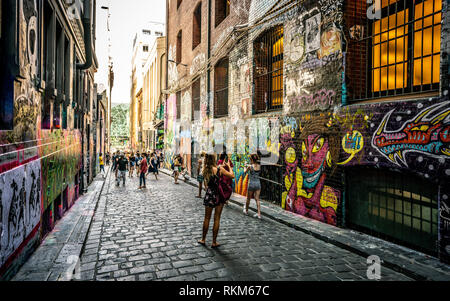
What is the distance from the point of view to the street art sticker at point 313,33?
733 cm

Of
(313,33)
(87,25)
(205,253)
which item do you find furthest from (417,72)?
(87,25)

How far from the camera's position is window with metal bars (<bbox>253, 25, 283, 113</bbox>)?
9.71m

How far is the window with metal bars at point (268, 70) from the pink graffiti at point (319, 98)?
184 cm

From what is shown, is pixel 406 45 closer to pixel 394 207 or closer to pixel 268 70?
pixel 394 207

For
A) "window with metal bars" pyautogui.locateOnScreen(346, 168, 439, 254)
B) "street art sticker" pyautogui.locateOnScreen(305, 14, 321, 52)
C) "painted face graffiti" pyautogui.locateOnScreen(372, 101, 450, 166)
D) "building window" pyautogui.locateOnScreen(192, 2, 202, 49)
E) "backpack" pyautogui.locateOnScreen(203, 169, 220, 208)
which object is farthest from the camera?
"building window" pyautogui.locateOnScreen(192, 2, 202, 49)

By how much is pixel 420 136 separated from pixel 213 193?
3671mm

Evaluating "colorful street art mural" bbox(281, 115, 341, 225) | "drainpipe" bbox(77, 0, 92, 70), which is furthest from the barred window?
"colorful street art mural" bbox(281, 115, 341, 225)

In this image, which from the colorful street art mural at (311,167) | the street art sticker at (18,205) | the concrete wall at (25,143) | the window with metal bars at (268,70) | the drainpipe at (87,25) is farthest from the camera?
the window with metal bars at (268,70)

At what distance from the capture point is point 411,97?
523cm

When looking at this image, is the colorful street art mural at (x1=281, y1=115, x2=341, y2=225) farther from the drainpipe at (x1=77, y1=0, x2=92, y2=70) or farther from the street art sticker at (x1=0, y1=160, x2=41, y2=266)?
the drainpipe at (x1=77, y1=0, x2=92, y2=70)

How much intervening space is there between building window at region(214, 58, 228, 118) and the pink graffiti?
6.29 meters

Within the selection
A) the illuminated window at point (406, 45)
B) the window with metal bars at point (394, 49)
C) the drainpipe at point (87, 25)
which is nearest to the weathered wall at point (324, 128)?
the window with metal bars at point (394, 49)

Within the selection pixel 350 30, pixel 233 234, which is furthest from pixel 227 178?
pixel 350 30

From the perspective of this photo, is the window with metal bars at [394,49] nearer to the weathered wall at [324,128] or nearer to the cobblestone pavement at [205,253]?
the weathered wall at [324,128]
